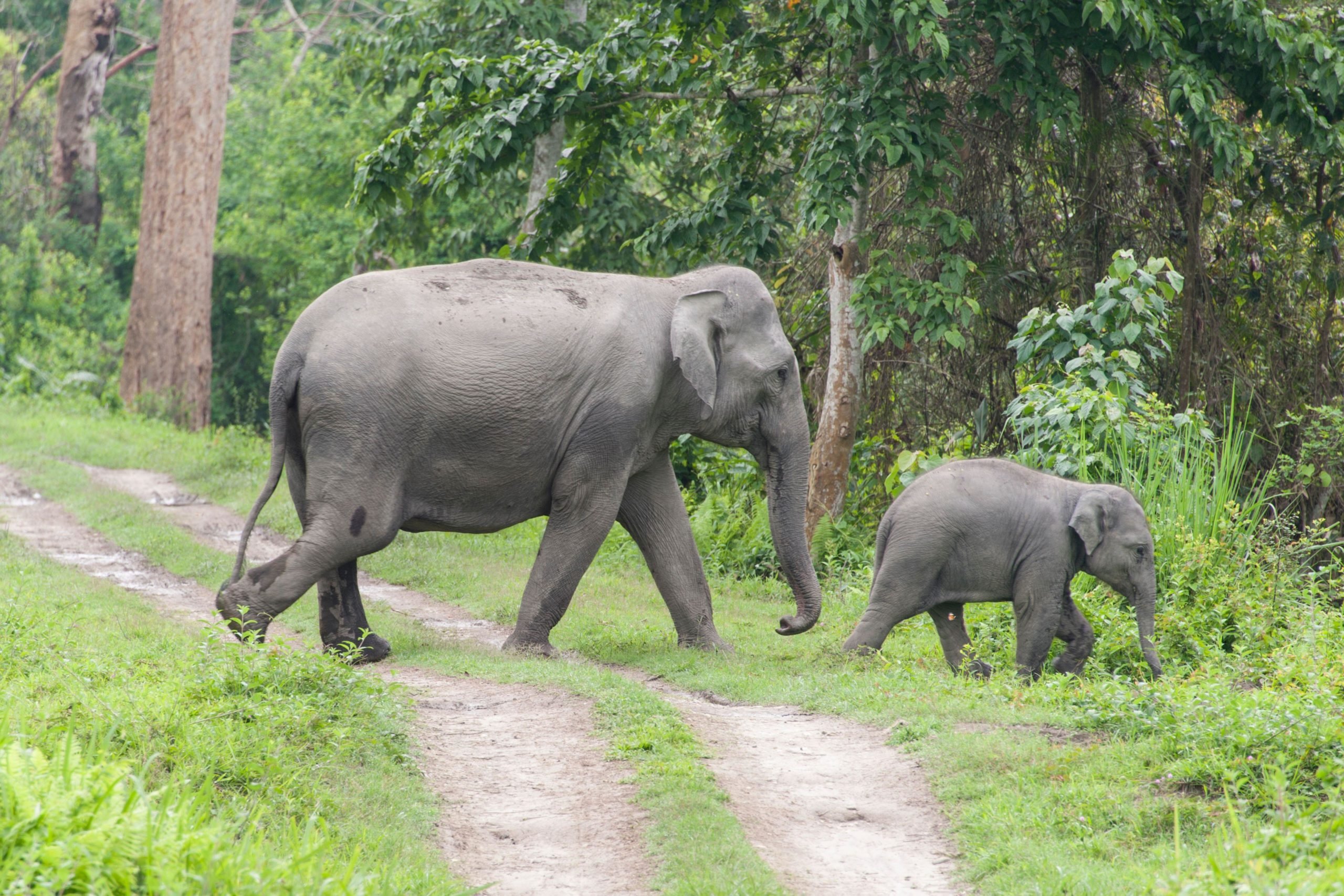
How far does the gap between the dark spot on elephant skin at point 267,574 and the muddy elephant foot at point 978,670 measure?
3.98 m

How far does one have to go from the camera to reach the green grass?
5.11 meters

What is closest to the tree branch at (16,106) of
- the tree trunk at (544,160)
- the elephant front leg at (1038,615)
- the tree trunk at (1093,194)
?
the tree trunk at (544,160)

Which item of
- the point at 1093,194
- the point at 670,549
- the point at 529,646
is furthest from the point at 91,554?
the point at 1093,194

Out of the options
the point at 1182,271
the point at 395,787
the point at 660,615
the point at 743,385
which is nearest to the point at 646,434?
the point at 743,385

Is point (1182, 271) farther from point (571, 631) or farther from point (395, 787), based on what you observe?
point (395, 787)

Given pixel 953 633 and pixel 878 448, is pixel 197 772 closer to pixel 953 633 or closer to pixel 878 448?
pixel 953 633

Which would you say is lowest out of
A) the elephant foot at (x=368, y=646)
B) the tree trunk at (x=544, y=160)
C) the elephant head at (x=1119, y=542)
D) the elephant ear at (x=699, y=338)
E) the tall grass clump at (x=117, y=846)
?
the elephant foot at (x=368, y=646)

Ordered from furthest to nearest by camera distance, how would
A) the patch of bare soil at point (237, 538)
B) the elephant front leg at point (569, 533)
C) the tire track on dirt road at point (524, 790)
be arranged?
the patch of bare soil at point (237, 538) < the elephant front leg at point (569, 533) < the tire track on dirt road at point (524, 790)

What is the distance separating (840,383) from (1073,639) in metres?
4.17

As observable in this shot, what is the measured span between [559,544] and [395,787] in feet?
10.7

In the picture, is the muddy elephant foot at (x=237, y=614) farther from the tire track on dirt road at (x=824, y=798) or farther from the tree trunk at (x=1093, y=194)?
the tree trunk at (x=1093, y=194)

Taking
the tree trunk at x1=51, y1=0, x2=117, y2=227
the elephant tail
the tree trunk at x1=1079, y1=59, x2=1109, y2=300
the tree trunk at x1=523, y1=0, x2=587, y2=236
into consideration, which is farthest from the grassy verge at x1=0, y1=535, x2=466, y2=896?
the tree trunk at x1=51, y1=0, x2=117, y2=227

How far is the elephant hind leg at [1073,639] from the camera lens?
8562 millimetres

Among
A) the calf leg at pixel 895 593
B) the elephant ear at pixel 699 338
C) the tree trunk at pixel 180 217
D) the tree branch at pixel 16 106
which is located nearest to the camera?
the calf leg at pixel 895 593
